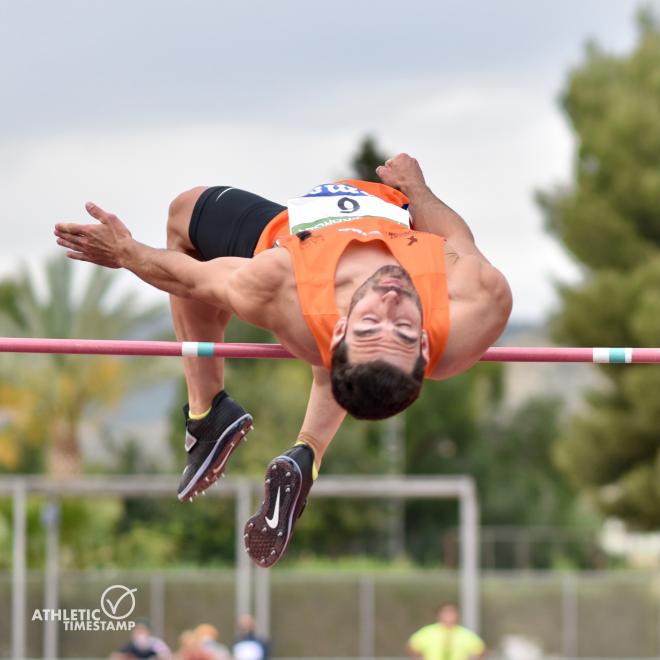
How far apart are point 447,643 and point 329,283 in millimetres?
10154

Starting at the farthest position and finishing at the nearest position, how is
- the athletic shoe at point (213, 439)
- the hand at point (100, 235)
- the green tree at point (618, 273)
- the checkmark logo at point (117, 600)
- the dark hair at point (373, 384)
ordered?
the green tree at point (618, 273)
the checkmark logo at point (117, 600)
the athletic shoe at point (213, 439)
the hand at point (100, 235)
the dark hair at point (373, 384)

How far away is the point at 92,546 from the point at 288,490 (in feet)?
74.0

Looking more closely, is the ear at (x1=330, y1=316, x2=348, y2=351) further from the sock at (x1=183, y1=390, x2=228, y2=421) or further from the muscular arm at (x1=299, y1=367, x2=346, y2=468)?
the sock at (x1=183, y1=390, x2=228, y2=421)

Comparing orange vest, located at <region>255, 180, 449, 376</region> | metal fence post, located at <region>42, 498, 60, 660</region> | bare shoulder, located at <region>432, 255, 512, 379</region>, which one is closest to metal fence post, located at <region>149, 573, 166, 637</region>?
metal fence post, located at <region>42, 498, 60, 660</region>

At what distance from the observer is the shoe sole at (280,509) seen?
6.31 m

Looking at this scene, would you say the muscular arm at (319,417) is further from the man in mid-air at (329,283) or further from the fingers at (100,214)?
the fingers at (100,214)

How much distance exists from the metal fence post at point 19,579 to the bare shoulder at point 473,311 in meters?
15.2

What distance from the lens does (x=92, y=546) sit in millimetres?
28312

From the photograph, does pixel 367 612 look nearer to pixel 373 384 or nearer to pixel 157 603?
pixel 157 603

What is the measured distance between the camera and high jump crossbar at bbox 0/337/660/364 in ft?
20.4

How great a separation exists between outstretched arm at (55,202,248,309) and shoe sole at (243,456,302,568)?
0.73 metres

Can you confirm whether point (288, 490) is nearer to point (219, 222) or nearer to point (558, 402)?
point (219, 222)

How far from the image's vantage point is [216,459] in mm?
A: 6941

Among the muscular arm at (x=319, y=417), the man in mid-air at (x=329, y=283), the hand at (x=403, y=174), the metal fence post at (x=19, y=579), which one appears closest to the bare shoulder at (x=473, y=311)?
the man in mid-air at (x=329, y=283)
